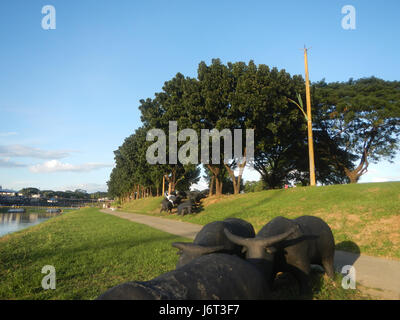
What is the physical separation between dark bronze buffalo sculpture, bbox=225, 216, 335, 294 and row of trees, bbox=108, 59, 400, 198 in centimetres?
1799

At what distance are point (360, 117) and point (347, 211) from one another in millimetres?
20633

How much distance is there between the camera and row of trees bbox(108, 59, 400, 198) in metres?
23.5

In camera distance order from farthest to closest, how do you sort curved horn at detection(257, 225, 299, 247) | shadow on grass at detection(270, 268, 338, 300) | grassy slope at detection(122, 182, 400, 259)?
grassy slope at detection(122, 182, 400, 259) < shadow on grass at detection(270, 268, 338, 300) < curved horn at detection(257, 225, 299, 247)

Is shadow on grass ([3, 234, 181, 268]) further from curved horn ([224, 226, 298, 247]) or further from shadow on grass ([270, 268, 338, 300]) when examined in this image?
curved horn ([224, 226, 298, 247])

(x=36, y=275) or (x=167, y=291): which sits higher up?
(x=167, y=291)

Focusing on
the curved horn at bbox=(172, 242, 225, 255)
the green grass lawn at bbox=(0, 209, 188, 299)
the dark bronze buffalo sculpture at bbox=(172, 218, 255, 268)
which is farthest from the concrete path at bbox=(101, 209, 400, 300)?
the green grass lawn at bbox=(0, 209, 188, 299)

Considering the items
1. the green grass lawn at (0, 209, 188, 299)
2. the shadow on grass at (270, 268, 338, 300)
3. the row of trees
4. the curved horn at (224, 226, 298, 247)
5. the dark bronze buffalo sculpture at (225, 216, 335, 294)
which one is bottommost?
the green grass lawn at (0, 209, 188, 299)

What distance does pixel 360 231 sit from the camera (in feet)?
32.4

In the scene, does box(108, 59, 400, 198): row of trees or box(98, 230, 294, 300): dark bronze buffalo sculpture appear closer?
box(98, 230, 294, 300): dark bronze buffalo sculpture

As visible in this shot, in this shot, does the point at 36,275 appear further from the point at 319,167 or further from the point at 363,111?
the point at 319,167

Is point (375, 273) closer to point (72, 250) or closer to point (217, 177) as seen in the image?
point (72, 250)

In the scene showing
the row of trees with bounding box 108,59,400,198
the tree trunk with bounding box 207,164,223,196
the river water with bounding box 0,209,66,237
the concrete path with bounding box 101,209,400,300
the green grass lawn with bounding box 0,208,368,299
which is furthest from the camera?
the tree trunk with bounding box 207,164,223,196
